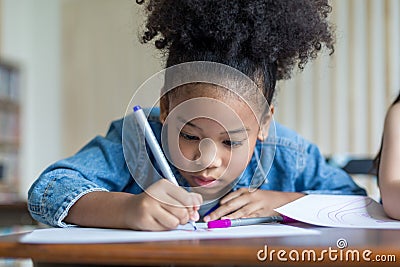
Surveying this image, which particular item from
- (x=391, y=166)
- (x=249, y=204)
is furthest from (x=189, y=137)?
(x=391, y=166)

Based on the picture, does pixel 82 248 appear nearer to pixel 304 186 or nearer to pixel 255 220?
pixel 255 220

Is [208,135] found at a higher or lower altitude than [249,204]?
higher

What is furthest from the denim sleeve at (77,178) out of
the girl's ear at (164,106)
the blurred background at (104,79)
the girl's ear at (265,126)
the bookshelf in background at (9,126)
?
the bookshelf in background at (9,126)

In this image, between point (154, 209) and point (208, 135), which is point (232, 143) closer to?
point (208, 135)

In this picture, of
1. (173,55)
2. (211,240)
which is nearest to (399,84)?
(173,55)

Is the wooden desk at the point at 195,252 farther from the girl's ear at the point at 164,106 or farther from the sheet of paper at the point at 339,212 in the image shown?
the girl's ear at the point at 164,106

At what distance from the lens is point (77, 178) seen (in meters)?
0.80

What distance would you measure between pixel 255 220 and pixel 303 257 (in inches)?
11.7

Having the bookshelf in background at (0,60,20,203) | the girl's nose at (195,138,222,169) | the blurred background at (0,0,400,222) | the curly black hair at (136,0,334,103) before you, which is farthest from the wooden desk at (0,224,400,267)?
the bookshelf in background at (0,60,20,203)

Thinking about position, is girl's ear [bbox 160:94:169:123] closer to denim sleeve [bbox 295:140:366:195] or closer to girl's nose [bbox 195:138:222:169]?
girl's nose [bbox 195:138:222:169]

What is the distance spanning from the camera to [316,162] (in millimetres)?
1098

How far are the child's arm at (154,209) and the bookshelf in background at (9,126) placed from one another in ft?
11.6

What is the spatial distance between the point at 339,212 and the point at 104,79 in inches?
152

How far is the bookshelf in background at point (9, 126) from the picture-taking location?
407 cm
